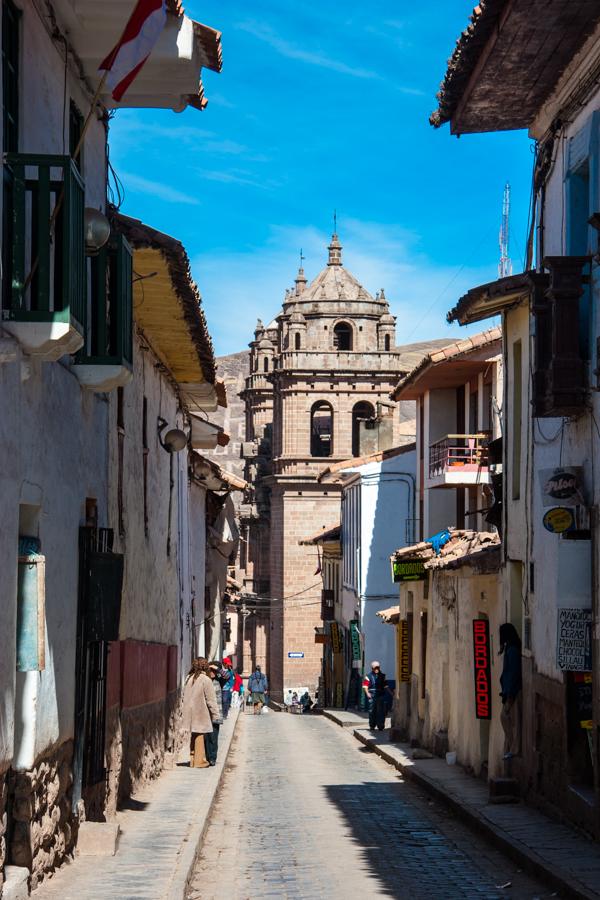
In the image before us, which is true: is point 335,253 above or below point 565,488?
above

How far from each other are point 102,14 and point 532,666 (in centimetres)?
908

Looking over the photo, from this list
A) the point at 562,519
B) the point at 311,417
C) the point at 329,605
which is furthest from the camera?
the point at 311,417

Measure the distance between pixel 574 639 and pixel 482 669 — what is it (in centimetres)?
661

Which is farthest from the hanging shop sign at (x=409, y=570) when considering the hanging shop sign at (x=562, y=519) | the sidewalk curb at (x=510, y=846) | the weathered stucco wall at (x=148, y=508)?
the hanging shop sign at (x=562, y=519)

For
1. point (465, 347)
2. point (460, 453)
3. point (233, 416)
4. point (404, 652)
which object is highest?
point (233, 416)

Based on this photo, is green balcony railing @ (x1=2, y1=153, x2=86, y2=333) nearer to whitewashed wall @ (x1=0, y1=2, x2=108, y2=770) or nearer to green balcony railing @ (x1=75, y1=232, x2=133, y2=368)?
whitewashed wall @ (x1=0, y1=2, x2=108, y2=770)

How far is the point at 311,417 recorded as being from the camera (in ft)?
260

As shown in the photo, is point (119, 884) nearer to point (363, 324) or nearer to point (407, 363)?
point (363, 324)

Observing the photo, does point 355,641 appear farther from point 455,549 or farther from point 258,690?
point 455,549

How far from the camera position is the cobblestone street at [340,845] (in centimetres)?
1177

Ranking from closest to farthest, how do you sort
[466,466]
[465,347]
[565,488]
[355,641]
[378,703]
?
[565,488]
[465,347]
[466,466]
[378,703]
[355,641]

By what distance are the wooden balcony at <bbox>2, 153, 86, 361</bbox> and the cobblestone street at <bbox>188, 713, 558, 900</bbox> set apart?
4.80 m

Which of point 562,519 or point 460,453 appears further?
point 460,453

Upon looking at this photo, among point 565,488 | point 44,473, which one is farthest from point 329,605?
point 44,473
